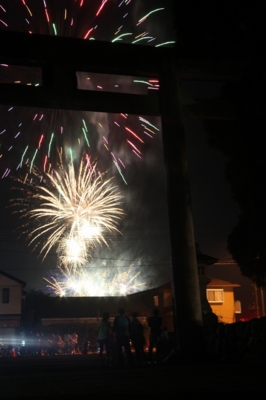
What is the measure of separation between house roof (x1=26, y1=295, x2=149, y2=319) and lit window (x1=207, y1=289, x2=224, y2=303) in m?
6.13

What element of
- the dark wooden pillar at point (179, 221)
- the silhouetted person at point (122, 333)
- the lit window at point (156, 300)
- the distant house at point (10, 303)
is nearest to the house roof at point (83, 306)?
the lit window at point (156, 300)

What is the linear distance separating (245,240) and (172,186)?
17.4ft

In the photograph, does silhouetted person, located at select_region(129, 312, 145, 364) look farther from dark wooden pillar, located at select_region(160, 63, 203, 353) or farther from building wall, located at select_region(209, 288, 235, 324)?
building wall, located at select_region(209, 288, 235, 324)

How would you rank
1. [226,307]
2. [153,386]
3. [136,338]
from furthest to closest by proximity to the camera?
[226,307]
[136,338]
[153,386]

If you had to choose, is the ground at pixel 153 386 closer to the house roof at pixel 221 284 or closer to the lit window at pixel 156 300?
the house roof at pixel 221 284

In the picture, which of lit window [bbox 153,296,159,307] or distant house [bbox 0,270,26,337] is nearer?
distant house [bbox 0,270,26,337]

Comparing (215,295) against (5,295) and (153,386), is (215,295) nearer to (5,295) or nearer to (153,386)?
(5,295)

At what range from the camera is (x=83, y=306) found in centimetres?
4591

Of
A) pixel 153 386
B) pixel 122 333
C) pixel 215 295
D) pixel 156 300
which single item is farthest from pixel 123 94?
pixel 156 300

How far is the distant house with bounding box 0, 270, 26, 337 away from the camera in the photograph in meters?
43.4

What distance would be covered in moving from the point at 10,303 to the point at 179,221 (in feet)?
124

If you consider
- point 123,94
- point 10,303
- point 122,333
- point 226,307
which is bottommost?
point 122,333

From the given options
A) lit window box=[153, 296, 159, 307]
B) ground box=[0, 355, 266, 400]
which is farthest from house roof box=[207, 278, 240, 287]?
ground box=[0, 355, 266, 400]

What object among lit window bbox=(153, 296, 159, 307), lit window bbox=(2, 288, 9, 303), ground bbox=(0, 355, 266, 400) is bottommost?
ground bbox=(0, 355, 266, 400)
